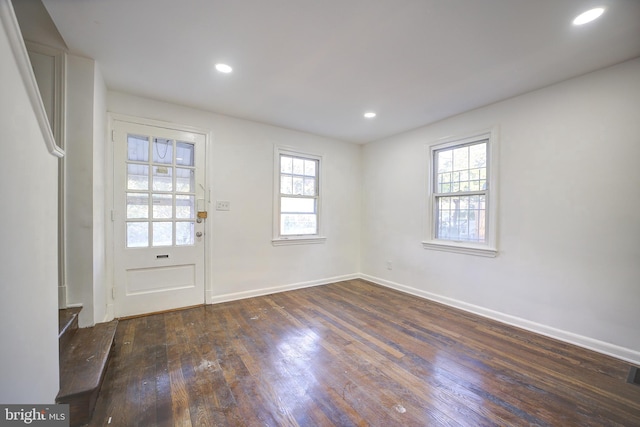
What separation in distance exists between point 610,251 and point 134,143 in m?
4.84

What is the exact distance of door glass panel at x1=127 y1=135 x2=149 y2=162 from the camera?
2928 millimetres

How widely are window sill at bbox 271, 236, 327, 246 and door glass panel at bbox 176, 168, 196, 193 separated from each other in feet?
4.38

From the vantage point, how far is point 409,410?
5.28 ft

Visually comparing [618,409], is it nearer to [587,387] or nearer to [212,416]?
[587,387]

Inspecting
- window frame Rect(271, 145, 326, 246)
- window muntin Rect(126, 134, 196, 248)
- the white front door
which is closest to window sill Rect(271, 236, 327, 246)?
window frame Rect(271, 145, 326, 246)

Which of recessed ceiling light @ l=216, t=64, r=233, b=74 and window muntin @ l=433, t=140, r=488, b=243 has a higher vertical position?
recessed ceiling light @ l=216, t=64, r=233, b=74

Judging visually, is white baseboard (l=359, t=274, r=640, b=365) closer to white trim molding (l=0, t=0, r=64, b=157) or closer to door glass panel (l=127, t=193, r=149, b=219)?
door glass panel (l=127, t=193, r=149, b=219)

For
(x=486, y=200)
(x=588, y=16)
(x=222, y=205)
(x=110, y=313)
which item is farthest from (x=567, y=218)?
(x=110, y=313)

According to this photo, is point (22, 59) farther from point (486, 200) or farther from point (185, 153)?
point (486, 200)

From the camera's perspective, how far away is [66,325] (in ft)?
6.26

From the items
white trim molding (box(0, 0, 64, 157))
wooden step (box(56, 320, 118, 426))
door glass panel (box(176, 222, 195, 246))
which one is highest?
white trim molding (box(0, 0, 64, 157))

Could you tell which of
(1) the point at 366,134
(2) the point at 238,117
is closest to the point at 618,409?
(1) the point at 366,134

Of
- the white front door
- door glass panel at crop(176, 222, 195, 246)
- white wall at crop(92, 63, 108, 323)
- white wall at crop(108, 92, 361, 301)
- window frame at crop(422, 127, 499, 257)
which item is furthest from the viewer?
white wall at crop(108, 92, 361, 301)

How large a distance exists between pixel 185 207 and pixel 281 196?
1.35 metres
